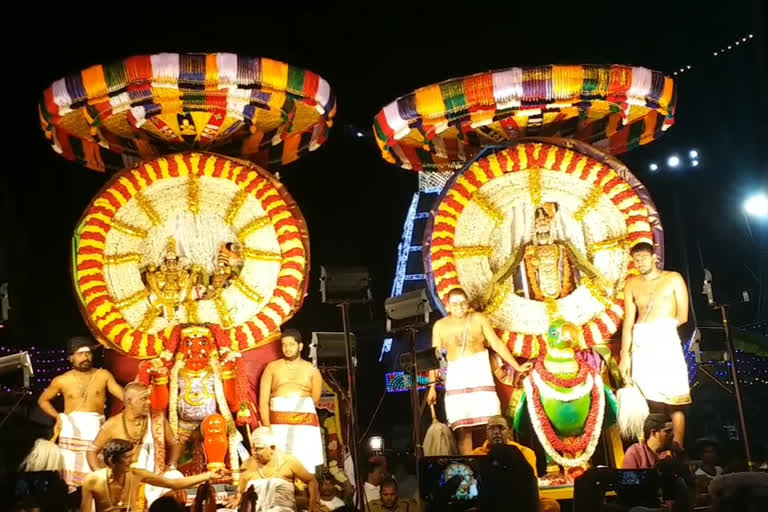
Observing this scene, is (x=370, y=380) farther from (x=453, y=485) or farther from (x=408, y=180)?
(x=453, y=485)

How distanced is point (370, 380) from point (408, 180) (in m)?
4.38

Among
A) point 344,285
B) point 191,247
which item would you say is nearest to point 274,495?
point 344,285

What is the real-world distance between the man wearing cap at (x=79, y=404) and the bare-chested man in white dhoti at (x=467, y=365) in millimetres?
3318

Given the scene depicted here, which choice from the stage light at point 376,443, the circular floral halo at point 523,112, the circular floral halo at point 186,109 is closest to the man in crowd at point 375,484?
the circular floral halo at point 523,112

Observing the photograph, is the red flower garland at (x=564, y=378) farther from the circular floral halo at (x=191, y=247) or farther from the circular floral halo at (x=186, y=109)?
the circular floral halo at (x=186, y=109)

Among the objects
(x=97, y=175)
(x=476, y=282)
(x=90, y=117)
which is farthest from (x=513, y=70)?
(x=97, y=175)

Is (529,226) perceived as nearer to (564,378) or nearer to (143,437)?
(564,378)

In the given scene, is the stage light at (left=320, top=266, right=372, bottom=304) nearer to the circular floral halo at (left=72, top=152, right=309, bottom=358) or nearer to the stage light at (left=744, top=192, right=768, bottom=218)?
the circular floral halo at (left=72, top=152, right=309, bottom=358)

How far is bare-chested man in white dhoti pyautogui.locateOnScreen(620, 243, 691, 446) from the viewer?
28.9 feet

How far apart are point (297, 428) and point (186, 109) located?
3.61 m

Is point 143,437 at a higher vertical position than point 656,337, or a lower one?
lower

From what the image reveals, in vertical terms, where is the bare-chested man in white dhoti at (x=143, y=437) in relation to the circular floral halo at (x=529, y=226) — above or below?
below

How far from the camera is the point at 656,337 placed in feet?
29.2

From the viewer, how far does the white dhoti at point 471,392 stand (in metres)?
8.95
